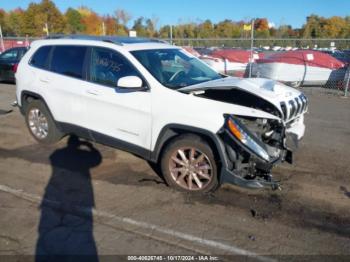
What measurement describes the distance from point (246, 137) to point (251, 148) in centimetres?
14

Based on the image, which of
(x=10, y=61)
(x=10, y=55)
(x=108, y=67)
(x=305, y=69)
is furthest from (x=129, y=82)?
(x=10, y=55)

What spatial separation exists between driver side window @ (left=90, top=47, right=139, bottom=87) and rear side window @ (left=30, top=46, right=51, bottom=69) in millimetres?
1246

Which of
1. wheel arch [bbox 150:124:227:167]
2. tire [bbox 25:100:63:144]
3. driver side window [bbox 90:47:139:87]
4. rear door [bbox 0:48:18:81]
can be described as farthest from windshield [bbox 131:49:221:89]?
rear door [bbox 0:48:18:81]

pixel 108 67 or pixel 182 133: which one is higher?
pixel 108 67

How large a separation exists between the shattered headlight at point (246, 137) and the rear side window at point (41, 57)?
11.9 feet

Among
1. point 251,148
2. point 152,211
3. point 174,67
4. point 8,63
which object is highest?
point 174,67

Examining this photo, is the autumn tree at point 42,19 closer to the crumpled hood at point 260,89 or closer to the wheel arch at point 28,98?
the wheel arch at point 28,98

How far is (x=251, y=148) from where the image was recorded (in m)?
3.88

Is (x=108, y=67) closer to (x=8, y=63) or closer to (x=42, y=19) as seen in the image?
(x=8, y=63)

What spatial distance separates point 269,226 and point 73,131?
3488 mm

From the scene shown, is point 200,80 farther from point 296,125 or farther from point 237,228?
point 237,228

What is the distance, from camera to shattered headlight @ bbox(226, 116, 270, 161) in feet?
12.7

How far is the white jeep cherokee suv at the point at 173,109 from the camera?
4035mm

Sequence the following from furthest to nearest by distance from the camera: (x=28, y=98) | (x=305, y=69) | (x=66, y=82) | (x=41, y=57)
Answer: (x=305, y=69)
(x=28, y=98)
(x=41, y=57)
(x=66, y=82)
